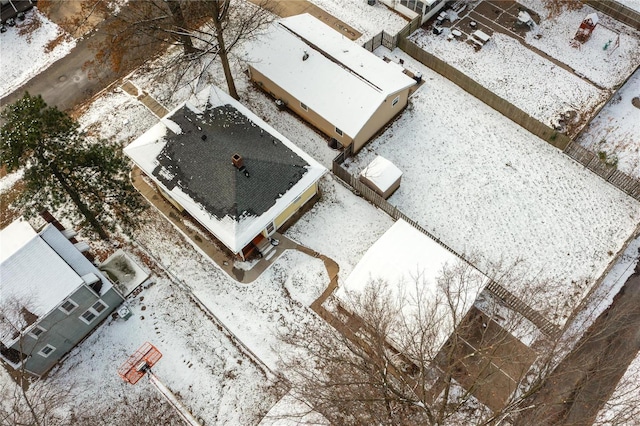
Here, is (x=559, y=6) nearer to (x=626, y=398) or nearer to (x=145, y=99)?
(x=626, y=398)

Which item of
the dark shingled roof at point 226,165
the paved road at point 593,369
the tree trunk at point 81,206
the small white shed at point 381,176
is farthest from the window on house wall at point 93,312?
the paved road at point 593,369

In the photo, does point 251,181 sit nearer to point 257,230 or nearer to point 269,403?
point 257,230

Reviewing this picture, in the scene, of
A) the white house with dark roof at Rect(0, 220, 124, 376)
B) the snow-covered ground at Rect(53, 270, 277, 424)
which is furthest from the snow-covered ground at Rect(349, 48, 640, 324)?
the white house with dark roof at Rect(0, 220, 124, 376)

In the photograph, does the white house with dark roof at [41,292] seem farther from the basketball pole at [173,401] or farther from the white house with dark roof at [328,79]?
the white house with dark roof at [328,79]

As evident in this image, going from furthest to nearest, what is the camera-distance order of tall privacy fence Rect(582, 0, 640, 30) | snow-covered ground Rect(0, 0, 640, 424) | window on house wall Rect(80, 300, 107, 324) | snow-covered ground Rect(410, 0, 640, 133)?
tall privacy fence Rect(582, 0, 640, 30), snow-covered ground Rect(410, 0, 640, 133), snow-covered ground Rect(0, 0, 640, 424), window on house wall Rect(80, 300, 107, 324)

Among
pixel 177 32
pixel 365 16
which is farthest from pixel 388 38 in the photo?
pixel 177 32

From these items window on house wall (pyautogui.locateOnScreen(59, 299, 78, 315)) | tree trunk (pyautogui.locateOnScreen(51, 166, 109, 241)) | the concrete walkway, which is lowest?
window on house wall (pyautogui.locateOnScreen(59, 299, 78, 315))

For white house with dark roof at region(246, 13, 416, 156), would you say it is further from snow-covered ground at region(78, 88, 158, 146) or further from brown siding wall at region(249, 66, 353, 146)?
snow-covered ground at region(78, 88, 158, 146)
